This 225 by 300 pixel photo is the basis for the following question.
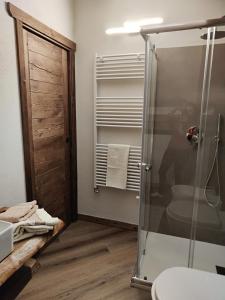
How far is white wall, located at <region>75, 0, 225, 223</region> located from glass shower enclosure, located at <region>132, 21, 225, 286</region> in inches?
11.8

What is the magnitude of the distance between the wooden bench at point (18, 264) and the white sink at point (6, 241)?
0.08 feet

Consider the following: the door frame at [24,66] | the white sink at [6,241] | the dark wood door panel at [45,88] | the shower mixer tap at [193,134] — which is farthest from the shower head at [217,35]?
the white sink at [6,241]

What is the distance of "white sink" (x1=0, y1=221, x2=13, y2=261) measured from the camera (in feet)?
3.16

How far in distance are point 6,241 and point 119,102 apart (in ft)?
5.90

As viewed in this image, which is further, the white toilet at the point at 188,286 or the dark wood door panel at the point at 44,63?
the dark wood door panel at the point at 44,63

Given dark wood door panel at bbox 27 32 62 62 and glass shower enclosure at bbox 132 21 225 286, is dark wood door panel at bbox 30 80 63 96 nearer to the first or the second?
dark wood door panel at bbox 27 32 62 62

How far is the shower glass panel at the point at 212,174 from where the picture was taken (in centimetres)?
203

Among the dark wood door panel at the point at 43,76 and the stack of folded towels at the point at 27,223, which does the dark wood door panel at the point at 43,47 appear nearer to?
the dark wood door panel at the point at 43,76

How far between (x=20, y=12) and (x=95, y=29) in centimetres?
93

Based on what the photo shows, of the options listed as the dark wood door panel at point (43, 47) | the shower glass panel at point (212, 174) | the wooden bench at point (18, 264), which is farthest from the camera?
the shower glass panel at point (212, 174)

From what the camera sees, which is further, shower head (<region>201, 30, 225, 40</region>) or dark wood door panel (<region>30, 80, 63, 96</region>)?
dark wood door panel (<region>30, 80, 63, 96</region>)

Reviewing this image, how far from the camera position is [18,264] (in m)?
0.97

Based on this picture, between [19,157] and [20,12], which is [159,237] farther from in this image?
[20,12]

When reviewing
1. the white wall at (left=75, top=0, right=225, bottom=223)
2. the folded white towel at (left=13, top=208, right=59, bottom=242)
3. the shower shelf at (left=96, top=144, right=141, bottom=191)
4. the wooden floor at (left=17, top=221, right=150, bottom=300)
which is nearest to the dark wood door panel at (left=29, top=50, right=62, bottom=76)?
the white wall at (left=75, top=0, right=225, bottom=223)
